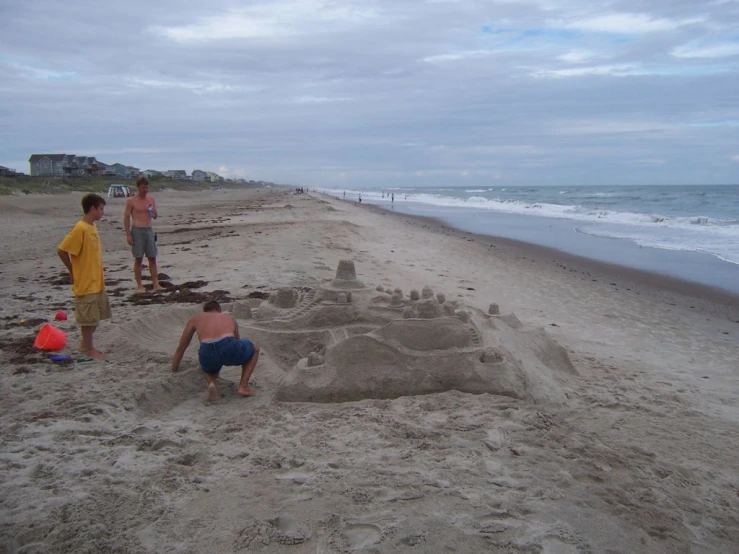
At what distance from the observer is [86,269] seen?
5.48 m

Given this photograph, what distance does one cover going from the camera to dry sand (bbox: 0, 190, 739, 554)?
2906 mm

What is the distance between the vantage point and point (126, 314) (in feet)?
23.1

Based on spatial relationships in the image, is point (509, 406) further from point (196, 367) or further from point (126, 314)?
point (126, 314)

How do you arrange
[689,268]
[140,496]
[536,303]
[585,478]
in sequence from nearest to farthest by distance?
[140,496]
[585,478]
[536,303]
[689,268]

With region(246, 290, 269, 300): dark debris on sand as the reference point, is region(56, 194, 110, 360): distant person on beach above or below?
above

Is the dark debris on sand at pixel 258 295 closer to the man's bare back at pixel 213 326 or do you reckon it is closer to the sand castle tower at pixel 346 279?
the sand castle tower at pixel 346 279

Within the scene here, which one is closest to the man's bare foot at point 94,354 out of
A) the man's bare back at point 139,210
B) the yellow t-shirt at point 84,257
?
the yellow t-shirt at point 84,257

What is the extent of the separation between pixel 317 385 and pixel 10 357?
3.01 metres

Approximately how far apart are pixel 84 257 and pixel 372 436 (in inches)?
132

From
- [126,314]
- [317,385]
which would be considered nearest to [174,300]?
[126,314]

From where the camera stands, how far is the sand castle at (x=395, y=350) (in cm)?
464

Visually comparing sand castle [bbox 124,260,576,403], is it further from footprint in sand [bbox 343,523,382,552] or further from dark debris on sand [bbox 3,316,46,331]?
dark debris on sand [bbox 3,316,46,331]

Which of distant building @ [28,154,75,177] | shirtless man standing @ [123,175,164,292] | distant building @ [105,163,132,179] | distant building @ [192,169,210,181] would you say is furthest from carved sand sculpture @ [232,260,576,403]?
distant building @ [192,169,210,181]

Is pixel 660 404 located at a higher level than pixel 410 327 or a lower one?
lower
